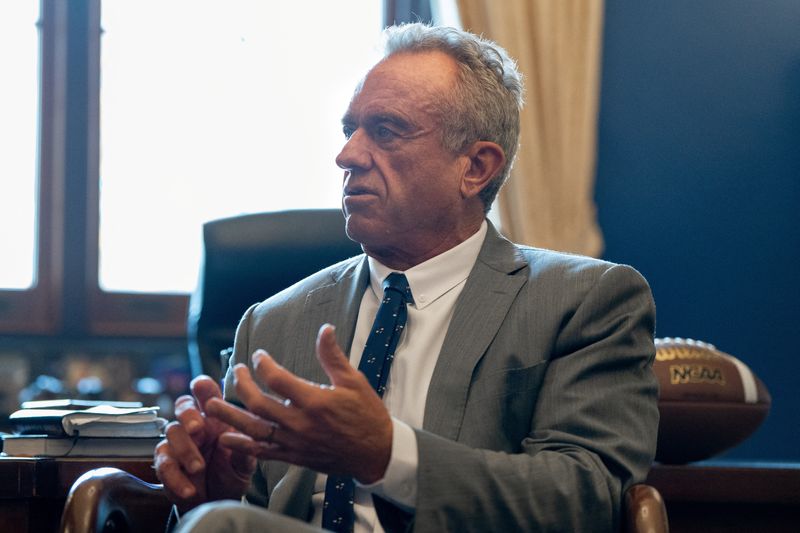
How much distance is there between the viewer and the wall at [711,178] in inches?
130

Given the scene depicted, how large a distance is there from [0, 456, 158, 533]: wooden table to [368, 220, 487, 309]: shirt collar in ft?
1.89

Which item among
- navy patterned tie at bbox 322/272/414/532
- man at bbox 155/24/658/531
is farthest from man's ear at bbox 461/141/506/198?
navy patterned tie at bbox 322/272/414/532

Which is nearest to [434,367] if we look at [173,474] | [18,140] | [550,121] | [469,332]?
[469,332]

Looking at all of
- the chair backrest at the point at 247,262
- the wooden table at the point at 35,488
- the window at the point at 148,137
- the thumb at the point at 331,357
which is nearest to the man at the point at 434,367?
the thumb at the point at 331,357

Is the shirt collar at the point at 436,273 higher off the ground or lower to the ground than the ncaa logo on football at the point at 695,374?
higher

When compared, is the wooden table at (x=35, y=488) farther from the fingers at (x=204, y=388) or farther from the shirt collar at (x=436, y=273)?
the shirt collar at (x=436, y=273)

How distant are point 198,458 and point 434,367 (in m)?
0.40

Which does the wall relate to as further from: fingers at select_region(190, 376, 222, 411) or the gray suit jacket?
fingers at select_region(190, 376, 222, 411)

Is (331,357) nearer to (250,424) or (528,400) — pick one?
(250,424)

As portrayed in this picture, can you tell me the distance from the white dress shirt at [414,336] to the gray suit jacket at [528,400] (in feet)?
0.09

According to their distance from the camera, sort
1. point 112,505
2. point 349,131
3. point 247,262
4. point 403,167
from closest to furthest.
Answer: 1. point 112,505
2. point 403,167
3. point 349,131
4. point 247,262

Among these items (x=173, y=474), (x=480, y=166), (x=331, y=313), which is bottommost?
(x=173, y=474)

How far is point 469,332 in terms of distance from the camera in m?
1.58

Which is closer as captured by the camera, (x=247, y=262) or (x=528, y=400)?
(x=528, y=400)
